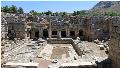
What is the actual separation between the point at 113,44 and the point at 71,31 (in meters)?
29.5

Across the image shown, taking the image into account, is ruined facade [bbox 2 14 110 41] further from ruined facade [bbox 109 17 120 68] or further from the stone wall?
ruined facade [bbox 109 17 120 68]

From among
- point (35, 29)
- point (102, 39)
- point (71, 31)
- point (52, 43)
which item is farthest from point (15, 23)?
point (102, 39)

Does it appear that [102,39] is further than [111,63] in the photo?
Yes

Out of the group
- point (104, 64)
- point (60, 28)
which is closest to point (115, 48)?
point (104, 64)

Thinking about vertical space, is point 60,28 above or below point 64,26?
below

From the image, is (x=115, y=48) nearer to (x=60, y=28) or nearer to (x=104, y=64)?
(x=104, y=64)

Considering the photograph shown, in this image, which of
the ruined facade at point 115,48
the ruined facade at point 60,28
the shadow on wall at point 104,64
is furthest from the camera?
the ruined facade at point 60,28

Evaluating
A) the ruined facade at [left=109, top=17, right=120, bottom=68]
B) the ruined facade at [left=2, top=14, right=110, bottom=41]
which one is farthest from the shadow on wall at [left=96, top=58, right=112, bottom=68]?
the ruined facade at [left=2, top=14, right=110, bottom=41]

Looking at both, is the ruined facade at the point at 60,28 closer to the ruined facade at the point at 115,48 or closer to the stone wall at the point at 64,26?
the stone wall at the point at 64,26

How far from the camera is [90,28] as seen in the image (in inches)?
1549

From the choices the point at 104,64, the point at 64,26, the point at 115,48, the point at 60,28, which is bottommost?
the point at 104,64

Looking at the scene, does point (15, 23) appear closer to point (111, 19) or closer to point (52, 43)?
point (52, 43)

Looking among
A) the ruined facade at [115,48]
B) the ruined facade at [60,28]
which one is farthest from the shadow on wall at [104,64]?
the ruined facade at [60,28]

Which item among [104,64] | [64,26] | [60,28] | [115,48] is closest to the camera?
[115,48]
